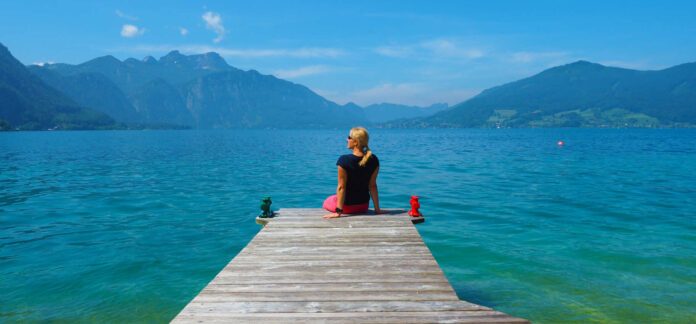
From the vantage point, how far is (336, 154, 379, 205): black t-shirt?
863 cm

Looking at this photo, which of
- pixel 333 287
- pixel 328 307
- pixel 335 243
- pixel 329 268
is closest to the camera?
pixel 328 307

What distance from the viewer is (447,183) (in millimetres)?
26031

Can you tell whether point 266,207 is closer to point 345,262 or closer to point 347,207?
point 347,207

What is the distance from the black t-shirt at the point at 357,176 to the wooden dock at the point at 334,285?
1.47m

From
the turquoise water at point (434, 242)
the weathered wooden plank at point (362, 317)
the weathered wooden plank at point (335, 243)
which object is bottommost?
the turquoise water at point (434, 242)

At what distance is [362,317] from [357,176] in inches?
194

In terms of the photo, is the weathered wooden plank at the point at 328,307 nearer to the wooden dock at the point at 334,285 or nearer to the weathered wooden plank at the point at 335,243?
the wooden dock at the point at 334,285

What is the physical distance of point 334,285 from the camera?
524 cm

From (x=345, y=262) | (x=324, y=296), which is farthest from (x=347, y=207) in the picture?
(x=324, y=296)

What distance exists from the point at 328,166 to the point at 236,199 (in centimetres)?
1877

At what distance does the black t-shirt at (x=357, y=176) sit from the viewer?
863 cm

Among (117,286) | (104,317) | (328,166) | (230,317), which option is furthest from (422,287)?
(328,166)

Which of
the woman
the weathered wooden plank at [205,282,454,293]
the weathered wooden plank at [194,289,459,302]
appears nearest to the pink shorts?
the woman

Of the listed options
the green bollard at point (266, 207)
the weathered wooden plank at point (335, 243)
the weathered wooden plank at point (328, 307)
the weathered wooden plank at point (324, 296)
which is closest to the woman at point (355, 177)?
the green bollard at point (266, 207)
